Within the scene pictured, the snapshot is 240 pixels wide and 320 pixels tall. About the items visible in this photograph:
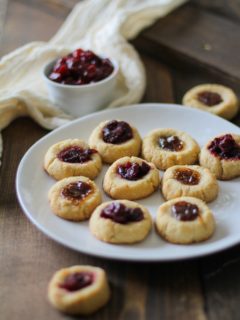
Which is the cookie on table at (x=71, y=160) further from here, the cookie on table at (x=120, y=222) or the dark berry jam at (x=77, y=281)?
the dark berry jam at (x=77, y=281)

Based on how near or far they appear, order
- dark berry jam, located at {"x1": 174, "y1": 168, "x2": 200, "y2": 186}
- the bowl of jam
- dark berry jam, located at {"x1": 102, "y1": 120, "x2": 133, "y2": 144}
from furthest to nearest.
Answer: the bowl of jam
dark berry jam, located at {"x1": 102, "y1": 120, "x2": 133, "y2": 144}
dark berry jam, located at {"x1": 174, "y1": 168, "x2": 200, "y2": 186}

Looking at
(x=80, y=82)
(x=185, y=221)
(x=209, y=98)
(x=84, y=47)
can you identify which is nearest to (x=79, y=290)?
(x=185, y=221)

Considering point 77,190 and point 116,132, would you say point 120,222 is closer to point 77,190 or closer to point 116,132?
point 77,190

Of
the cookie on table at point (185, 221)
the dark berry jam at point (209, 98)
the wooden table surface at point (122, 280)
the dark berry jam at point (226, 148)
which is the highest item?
the cookie on table at point (185, 221)

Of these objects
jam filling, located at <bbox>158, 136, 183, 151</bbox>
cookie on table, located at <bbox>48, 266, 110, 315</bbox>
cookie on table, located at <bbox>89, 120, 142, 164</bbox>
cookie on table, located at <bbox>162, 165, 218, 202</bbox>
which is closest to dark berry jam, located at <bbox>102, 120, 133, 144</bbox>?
cookie on table, located at <bbox>89, 120, 142, 164</bbox>

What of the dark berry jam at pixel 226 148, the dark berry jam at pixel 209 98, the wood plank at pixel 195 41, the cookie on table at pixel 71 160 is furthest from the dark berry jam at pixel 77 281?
the wood plank at pixel 195 41

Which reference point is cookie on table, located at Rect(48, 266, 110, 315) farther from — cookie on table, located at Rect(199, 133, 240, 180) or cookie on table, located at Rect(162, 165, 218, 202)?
cookie on table, located at Rect(199, 133, 240, 180)

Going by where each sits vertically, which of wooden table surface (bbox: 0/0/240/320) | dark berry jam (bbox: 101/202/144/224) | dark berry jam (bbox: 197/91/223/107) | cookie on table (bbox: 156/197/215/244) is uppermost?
dark berry jam (bbox: 101/202/144/224)

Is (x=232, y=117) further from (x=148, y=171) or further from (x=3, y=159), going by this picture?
(x=3, y=159)
